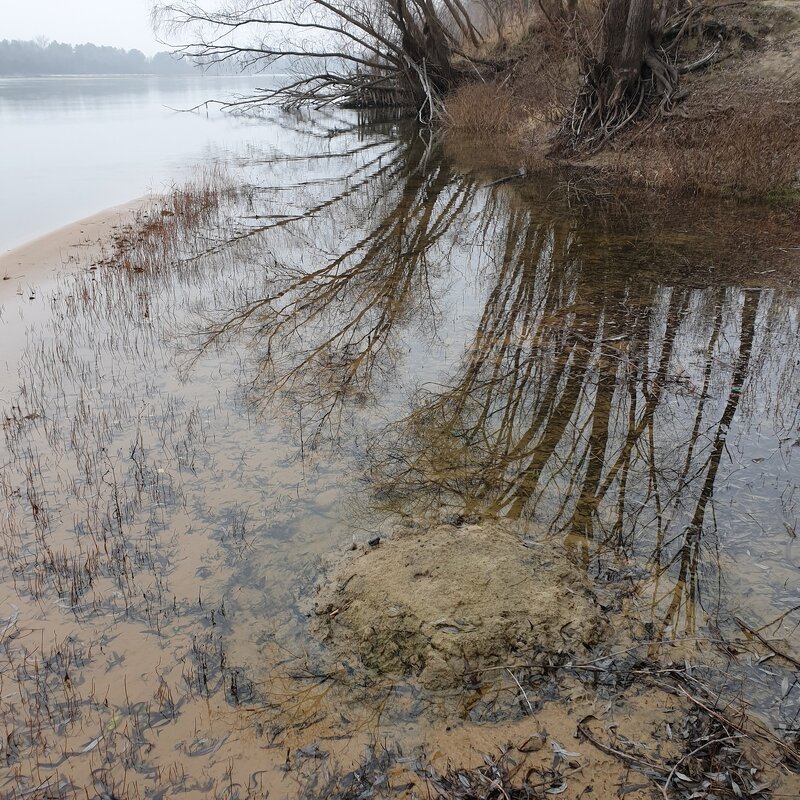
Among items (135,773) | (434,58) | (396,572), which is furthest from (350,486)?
(434,58)

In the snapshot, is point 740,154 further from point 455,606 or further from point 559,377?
point 455,606

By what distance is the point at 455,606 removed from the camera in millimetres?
A: 3914

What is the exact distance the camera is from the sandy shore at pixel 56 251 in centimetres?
1084

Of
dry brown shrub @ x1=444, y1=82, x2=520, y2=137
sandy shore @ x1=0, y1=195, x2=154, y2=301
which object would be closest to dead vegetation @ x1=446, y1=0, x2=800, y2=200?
dry brown shrub @ x1=444, y1=82, x2=520, y2=137

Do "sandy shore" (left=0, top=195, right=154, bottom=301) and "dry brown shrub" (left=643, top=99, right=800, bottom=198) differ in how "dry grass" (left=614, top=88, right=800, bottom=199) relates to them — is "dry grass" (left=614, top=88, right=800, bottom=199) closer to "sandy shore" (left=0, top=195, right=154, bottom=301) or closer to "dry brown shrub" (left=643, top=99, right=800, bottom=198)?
"dry brown shrub" (left=643, top=99, right=800, bottom=198)

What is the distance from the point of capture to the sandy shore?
1084 centimetres

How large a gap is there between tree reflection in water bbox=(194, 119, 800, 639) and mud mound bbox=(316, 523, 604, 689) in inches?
16.3

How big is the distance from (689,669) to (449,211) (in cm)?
1161

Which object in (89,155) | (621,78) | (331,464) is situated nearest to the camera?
(331,464)

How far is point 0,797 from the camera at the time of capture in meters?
3.04

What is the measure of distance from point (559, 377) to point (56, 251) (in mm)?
10009

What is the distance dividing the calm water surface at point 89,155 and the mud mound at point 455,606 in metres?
12.5

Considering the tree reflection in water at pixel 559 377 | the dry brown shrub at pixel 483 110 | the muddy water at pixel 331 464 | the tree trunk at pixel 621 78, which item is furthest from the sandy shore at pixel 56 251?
the dry brown shrub at pixel 483 110

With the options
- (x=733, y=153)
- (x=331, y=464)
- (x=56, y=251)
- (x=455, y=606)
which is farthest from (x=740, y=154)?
(x=56, y=251)
